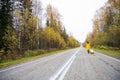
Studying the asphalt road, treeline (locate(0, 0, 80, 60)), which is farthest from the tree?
the asphalt road

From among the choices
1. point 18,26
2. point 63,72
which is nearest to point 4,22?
point 18,26

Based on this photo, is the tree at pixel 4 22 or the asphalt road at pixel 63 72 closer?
the asphalt road at pixel 63 72

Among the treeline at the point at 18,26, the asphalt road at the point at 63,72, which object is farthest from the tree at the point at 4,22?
the asphalt road at the point at 63,72

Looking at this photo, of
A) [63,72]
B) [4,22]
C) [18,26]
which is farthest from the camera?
[18,26]

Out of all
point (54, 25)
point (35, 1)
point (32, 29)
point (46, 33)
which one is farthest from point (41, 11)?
point (54, 25)

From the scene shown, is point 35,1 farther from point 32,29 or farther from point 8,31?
point 8,31

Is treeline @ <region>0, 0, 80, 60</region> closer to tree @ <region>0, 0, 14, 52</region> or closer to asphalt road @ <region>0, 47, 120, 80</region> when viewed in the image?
tree @ <region>0, 0, 14, 52</region>

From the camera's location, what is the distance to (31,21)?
36125 millimetres

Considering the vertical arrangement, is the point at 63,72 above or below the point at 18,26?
below

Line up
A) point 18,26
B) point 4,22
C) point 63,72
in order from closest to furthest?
1. point 63,72
2. point 4,22
3. point 18,26

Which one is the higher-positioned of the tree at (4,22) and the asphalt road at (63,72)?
the tree at (4,22)

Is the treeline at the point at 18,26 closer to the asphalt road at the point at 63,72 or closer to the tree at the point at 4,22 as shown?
the tree at the point at 4,22

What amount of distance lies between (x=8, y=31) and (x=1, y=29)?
70.7 inches

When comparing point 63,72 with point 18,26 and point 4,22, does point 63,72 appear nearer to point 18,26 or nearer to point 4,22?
point 4,22
